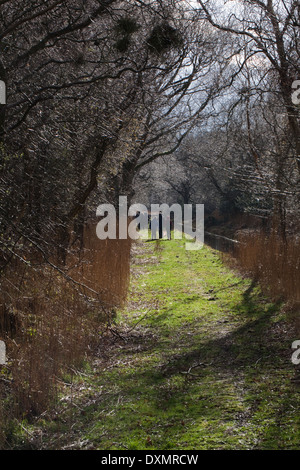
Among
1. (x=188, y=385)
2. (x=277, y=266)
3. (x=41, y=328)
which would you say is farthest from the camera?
(x=277, y=266)

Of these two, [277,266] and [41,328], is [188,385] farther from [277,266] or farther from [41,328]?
[277,266]

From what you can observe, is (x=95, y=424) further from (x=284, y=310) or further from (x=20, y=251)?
(x=284, y=310)

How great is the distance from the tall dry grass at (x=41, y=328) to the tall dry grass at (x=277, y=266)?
8.81 ft

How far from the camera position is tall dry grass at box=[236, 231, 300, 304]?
727 centimetres

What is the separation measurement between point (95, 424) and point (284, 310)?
154 inches

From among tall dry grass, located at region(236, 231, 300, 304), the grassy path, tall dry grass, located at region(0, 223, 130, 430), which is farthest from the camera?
tall dry grass, located at region(236, 231, 300, 304)

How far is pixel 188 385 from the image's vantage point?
4.73 meters

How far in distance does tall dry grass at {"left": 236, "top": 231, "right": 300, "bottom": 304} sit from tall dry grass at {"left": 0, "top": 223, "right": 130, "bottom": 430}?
2685 millimetres

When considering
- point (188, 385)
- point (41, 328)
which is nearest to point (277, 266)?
point (188, 385)

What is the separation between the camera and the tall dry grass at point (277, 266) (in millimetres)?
7270

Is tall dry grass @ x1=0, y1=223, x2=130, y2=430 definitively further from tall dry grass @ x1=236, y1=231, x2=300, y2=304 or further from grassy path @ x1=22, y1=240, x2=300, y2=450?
tall dry grass @ x1=236, y1=231, x2=300, y2=304

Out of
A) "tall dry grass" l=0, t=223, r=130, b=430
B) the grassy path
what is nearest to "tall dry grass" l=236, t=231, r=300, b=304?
the grassy path

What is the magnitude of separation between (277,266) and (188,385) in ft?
13.2

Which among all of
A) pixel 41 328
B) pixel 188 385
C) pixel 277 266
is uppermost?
Answer: pixel 277 266
